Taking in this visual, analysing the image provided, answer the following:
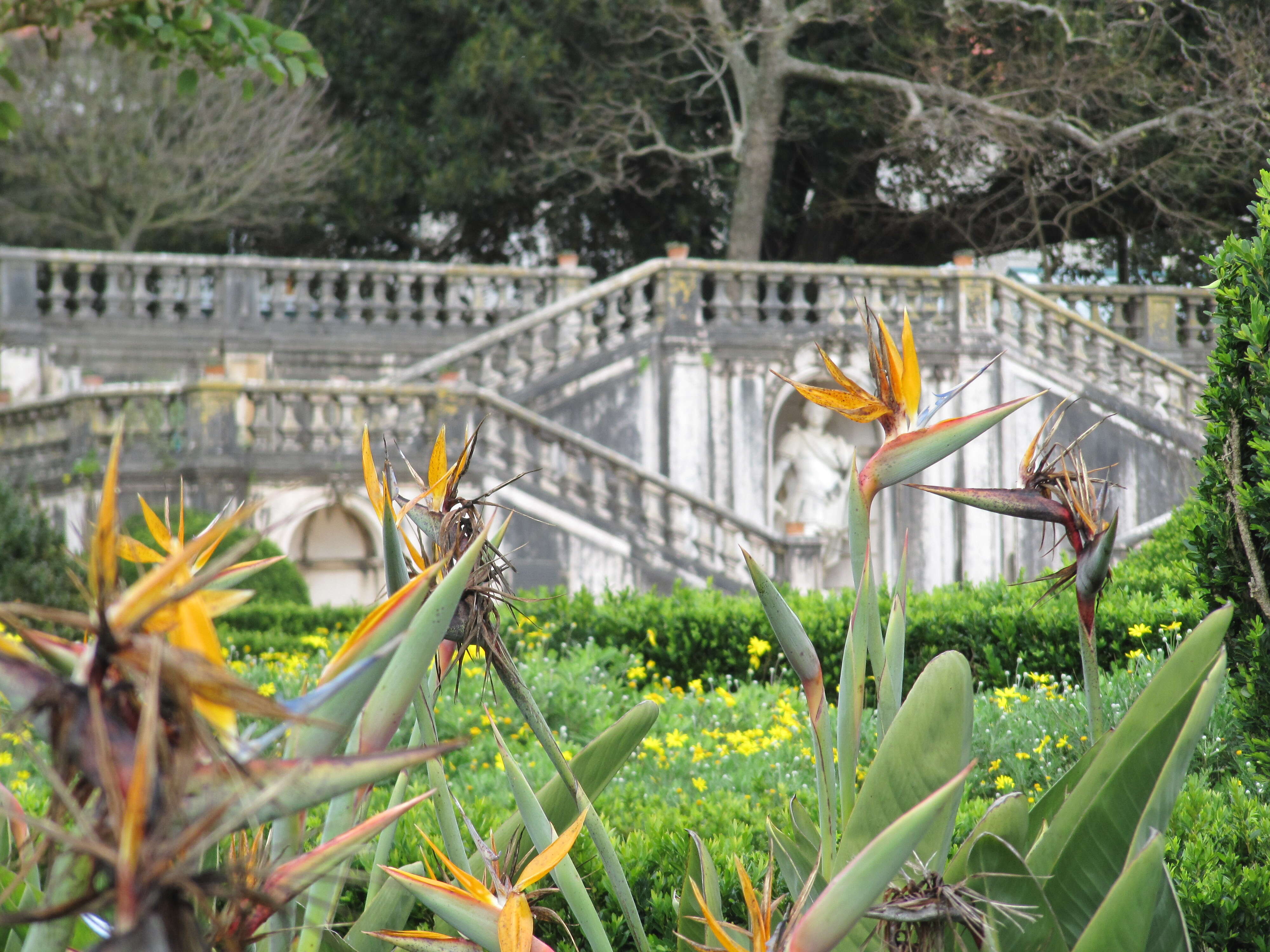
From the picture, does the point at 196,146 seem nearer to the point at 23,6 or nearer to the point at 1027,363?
the point at 23,6

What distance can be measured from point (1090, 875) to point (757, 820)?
5.21ft

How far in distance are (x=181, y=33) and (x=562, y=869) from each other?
719cm

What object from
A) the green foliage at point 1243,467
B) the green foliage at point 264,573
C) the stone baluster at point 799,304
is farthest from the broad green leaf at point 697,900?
the stone baluster at point 799,304

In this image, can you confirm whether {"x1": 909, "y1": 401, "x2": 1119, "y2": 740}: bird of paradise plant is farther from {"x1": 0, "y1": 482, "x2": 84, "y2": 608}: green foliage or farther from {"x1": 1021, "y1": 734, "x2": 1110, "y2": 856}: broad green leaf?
{"x1": 0, "y1": 482, "x2": 84, "y2": 608}: green foliage

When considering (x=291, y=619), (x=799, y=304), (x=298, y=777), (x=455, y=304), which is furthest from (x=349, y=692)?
(x=455, y=304)

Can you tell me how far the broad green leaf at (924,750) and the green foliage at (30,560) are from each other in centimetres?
785

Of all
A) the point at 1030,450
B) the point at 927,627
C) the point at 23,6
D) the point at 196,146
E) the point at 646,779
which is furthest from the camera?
the point at 196,146

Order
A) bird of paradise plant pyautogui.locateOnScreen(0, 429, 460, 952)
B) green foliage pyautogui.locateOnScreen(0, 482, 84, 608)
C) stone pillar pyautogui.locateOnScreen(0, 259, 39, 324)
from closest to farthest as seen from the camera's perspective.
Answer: bird of paradise plant pyautogui.locateOnScreen(0, 429, 460, 952)
green foliage pyautogui.locateOnScreen(0, 482, 84, 608)
stone pillar pyautogui.locateOnScreen(0, 259, 39, 324)

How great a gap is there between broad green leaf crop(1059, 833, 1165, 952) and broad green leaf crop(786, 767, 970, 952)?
0.42 meters

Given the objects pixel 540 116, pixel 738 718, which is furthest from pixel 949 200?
pixel 738 718

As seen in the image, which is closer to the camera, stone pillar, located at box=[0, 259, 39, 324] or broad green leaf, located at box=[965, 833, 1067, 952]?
broad green leaf, located at box=[965, 833, 1067, 952]

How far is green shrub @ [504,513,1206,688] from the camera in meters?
5.55

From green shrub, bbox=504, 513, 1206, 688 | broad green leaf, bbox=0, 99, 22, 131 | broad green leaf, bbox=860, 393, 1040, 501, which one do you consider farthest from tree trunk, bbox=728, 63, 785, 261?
broad green leaf, bbox=860, 393, 1040, 501

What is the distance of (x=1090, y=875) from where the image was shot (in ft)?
5.77
